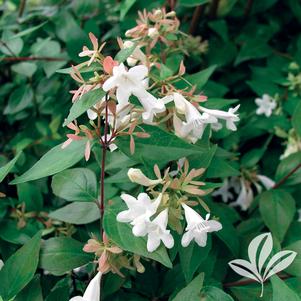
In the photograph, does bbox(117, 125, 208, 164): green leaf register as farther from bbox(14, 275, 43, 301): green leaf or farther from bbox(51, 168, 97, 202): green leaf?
bbox(14, 275, 43, 301): green leaf

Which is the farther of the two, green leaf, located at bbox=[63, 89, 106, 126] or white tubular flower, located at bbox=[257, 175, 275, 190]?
white tubular flower, located at bbox=[257, 175, 275, 190]

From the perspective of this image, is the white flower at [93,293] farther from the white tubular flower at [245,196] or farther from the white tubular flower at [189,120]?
the white tubular flower at [245,196]

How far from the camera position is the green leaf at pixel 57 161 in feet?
2.98

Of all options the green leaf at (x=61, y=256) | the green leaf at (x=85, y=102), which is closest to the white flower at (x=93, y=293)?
the green leaf at (x=61, y=256)

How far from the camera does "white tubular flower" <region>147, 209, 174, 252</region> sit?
2.78ft

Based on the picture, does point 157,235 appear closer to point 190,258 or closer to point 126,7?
point 190,258

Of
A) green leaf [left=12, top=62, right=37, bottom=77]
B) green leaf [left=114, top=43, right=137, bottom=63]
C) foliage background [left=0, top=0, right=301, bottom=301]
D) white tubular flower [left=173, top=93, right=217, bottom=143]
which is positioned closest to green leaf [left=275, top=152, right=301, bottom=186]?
foliage background [left=0, top=0, right=301, bottom=301]

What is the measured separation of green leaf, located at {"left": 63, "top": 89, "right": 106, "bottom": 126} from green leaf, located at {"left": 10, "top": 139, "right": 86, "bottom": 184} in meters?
0.10

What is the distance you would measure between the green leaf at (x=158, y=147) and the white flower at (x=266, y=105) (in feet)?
2.70

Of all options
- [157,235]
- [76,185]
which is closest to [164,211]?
[157,235]

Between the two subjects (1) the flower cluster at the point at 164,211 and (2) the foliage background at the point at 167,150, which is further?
(2) the foliage background at the point at 167,150

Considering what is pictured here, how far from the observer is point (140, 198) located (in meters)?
0.84

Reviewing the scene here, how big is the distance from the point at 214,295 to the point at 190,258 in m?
0.09

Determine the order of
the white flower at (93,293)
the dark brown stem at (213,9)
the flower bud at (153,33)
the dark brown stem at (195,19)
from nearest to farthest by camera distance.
Result: the white flower at (93,293), the flower bud at (153,33), the dark brown stem at (195,19), the dark brown stem at (213,9)
